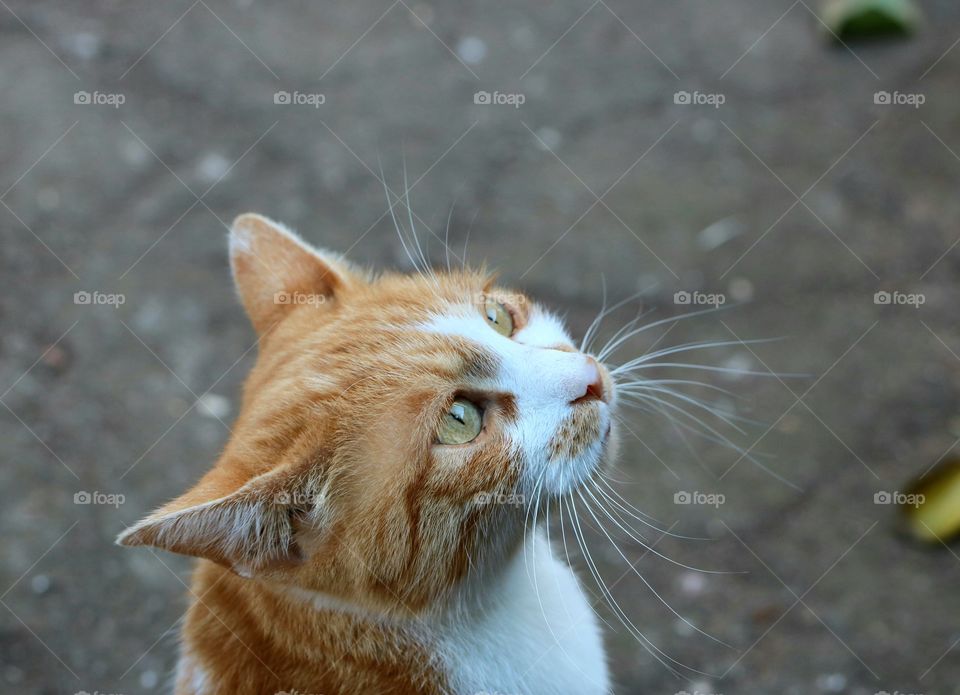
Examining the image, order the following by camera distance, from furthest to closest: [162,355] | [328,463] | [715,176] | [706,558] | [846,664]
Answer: [715,176] < [162,355] < [706,558] < [846,664] < [328,463]

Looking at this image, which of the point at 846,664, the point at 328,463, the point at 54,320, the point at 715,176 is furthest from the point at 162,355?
the point at 846,664

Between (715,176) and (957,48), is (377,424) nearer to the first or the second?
(715,176)

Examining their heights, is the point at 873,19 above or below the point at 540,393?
above

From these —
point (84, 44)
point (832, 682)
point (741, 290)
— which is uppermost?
point (84, 44)

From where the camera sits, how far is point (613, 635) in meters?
2.87

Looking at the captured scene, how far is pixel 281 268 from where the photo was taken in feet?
7.53

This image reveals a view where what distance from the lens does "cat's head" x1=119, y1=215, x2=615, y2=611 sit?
176 centimetres

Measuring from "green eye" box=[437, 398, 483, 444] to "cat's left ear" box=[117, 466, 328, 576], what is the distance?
30 cm

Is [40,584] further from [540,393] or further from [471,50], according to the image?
[471,50]

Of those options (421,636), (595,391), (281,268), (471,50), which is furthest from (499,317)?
(471,50)

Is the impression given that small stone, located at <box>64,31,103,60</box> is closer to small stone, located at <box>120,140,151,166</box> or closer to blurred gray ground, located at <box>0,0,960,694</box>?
blurred gray ground, located at <box>0,0,960,694</box>

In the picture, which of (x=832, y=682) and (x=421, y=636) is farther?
(x=832, y=682)

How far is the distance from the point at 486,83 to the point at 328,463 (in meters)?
2.85

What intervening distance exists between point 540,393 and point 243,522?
0.71 metres
